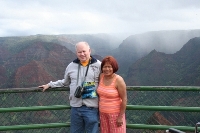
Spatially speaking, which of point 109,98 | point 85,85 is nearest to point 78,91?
point 85,85

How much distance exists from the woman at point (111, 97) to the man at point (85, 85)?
0.30ft

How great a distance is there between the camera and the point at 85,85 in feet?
11.1

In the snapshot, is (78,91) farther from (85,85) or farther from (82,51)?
(82,51)

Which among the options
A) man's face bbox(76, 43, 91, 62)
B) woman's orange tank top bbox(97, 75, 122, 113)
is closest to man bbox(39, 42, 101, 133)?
man's face bbox(76, 43, 91, 62)

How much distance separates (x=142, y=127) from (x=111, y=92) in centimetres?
95

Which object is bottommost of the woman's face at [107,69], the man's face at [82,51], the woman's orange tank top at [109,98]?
the woman's orange tank top at [109,98]

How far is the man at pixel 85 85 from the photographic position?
A: 3.37 metres

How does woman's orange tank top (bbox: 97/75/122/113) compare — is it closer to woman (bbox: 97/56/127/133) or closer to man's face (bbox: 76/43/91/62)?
woman (bbox: 97/56/127/133)

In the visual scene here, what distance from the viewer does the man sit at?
337 centimetres

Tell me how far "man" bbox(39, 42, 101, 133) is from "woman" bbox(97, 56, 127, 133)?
0.30 feet

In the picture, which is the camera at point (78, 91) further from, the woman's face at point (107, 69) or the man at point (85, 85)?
the woman's face at point (107, 69)

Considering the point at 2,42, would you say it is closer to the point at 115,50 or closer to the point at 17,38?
the point at 17,38

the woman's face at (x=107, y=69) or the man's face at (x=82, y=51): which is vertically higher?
the man's face at (x=82, y=51)

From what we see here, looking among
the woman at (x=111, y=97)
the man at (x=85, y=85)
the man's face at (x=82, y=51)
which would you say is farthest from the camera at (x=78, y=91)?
the man's face at (x=82, y=51)
